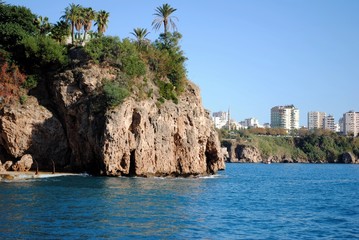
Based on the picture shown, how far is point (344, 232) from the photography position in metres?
28.0

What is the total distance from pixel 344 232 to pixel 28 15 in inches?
2194

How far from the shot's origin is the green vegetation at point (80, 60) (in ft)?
208

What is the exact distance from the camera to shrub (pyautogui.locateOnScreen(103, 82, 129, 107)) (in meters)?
58.3

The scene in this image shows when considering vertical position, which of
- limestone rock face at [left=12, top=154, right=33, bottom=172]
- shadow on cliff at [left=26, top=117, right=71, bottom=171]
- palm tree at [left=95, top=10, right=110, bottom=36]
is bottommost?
limestone rock face at [left=12, top=154, right=33, bottom=172]

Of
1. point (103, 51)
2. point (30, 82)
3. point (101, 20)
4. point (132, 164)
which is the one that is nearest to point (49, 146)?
point (30, 82)

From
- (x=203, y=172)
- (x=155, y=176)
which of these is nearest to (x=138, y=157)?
(x=155, y=176)

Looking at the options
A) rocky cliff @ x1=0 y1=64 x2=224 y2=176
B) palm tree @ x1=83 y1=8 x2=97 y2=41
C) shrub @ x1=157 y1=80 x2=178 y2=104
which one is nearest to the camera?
rocky cliff @ x1=0 y1=64 x2=224 y2=176

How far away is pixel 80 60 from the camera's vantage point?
6606 cm

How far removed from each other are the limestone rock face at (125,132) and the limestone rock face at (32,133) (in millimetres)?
1743

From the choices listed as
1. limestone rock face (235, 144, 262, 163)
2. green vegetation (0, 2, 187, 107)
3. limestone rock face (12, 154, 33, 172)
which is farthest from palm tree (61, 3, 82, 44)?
limestone rock face (235, 144, 262, 163)

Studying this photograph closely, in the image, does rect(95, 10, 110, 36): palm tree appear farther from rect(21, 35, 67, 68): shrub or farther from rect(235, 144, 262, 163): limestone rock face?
rect(235, 144, 262, 163): limestone rock face

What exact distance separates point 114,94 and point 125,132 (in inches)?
183

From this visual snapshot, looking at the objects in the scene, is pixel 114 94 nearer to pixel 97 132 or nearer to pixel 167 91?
pixel 97 132

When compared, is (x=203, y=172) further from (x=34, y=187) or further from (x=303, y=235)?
(x=303, y=235)
